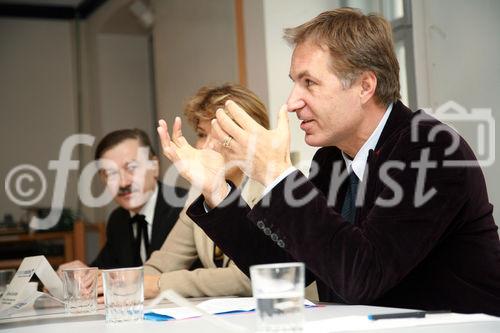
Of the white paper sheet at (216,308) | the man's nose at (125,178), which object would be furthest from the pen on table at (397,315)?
the man's nose at (125,178)

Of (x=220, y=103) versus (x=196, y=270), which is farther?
(x=220, y=103)

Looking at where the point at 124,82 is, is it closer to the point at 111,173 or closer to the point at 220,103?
the point at 111,173

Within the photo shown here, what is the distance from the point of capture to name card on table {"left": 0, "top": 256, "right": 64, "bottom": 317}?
2.19m

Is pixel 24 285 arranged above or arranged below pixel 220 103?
below

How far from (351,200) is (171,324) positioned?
0.71 meters

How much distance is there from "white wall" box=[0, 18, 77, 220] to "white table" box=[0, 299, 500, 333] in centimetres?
651

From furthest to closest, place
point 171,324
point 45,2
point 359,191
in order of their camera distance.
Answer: point 45,2, point 359,191, point 171,324

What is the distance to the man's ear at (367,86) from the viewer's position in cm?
211

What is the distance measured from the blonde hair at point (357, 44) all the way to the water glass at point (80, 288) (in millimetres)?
846

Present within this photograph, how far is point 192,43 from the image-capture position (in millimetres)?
5984

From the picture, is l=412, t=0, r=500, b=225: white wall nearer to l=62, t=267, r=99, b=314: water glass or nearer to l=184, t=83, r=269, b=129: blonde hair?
l=184, t=83, r=269, b=129: blonde hair

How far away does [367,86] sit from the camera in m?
2.11

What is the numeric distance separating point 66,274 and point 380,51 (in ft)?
3.39

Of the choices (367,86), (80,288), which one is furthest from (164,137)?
(367,86)
